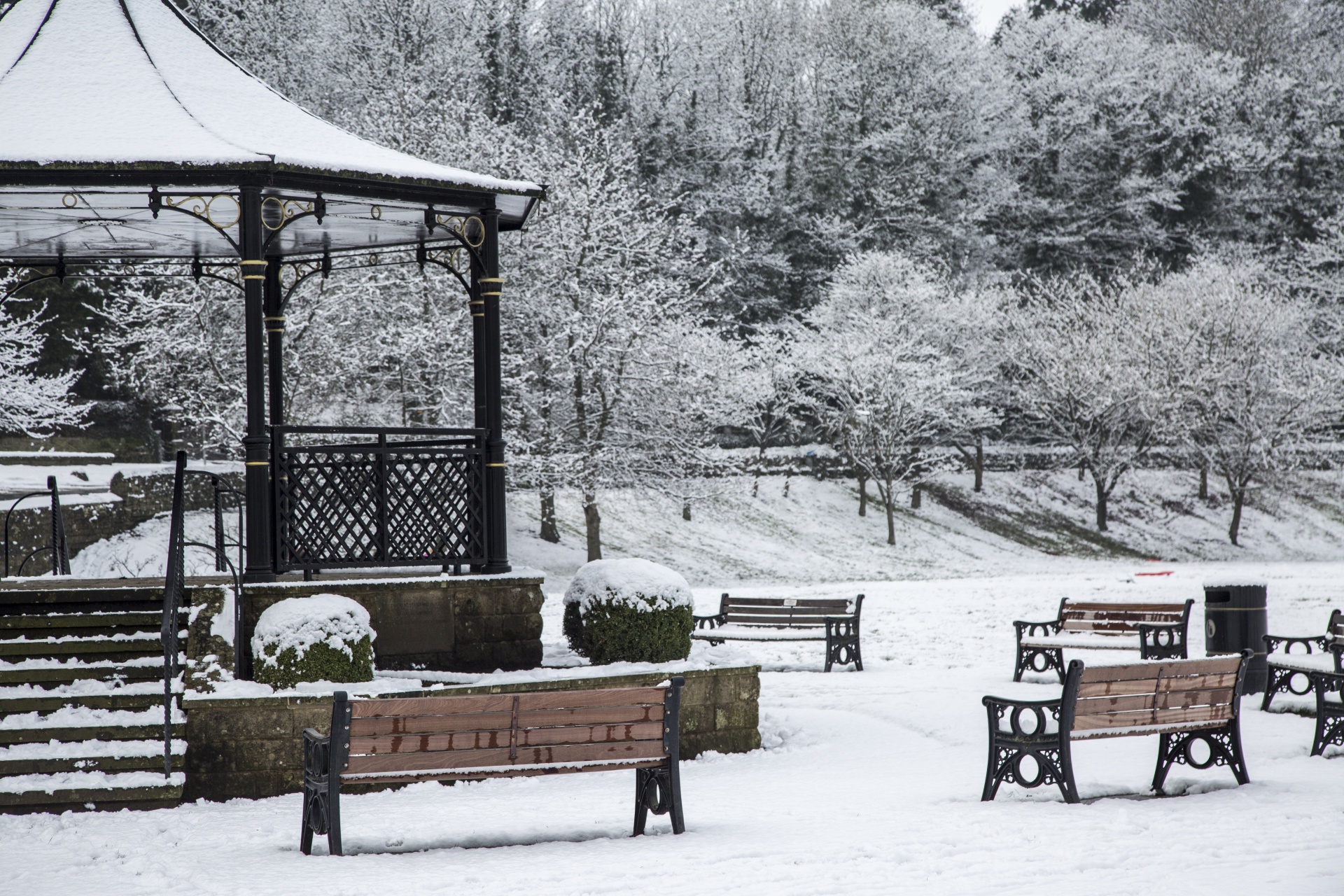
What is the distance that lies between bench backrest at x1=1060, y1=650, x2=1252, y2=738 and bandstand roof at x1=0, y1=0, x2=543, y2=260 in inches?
223

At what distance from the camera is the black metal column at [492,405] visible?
9.73 metres

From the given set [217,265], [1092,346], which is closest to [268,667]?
[217,265]

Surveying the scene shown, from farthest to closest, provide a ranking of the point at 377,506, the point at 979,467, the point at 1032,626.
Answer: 1. the point at 979,467
2. the point at 1032,626
3. the point at 377,506

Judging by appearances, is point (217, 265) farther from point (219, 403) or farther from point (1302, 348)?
point (1302, 348)

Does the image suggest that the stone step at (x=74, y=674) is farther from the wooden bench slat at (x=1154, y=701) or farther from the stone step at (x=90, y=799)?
the wooden bench slat at (x=1154, y=701)

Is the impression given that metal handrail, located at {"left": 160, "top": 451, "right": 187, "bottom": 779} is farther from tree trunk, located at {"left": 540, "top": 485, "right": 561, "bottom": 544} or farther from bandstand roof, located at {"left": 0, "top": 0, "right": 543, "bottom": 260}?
tree trunk, located at {"left": 540, "top": 485, "right": 561, "bottom": 544}

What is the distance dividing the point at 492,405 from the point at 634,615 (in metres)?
2.09

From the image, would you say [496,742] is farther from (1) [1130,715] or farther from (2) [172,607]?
(1) [1130,715]

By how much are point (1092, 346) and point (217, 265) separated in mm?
32155

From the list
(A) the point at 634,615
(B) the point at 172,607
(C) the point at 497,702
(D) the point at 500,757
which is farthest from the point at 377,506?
(D) the point at 500,757

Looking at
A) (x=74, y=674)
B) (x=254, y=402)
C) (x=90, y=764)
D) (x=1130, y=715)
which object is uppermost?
(x=254, y=402)

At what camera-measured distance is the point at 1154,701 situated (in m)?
7.20

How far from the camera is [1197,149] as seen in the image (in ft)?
154

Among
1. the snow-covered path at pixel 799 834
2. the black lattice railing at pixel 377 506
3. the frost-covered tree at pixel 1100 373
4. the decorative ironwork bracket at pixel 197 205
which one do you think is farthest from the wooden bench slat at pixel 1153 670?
the frost-covered tree at pixel 1100 373
